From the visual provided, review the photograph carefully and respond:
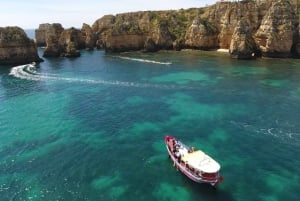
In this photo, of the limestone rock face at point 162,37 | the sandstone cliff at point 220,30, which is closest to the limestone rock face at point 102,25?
the sandstone cliff at point 220,30

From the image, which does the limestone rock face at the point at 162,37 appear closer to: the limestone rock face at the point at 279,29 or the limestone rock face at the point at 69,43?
the limestone rock face at the point at 69,43

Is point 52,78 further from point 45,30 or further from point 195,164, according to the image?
point 45,30

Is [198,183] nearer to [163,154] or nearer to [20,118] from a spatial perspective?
[163,154]

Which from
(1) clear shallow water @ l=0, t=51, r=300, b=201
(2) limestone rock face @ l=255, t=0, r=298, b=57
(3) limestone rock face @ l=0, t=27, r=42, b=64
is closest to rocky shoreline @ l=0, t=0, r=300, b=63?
(2) limestone rock face @ l=255, t=0, r=298, b=57

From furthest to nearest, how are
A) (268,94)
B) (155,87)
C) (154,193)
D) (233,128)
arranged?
(155,87) → (268,94) → (233,128) → (154,193)

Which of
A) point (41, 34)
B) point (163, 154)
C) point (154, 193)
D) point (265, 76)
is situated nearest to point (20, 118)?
point (163, 154)

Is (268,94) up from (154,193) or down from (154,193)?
up

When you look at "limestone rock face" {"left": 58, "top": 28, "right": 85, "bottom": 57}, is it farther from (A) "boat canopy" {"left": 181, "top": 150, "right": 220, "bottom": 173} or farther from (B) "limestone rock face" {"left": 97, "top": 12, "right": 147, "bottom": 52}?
(A) "boat canopy" {"left": 181, "top": 150, "right": 220, "bottom": 173}
